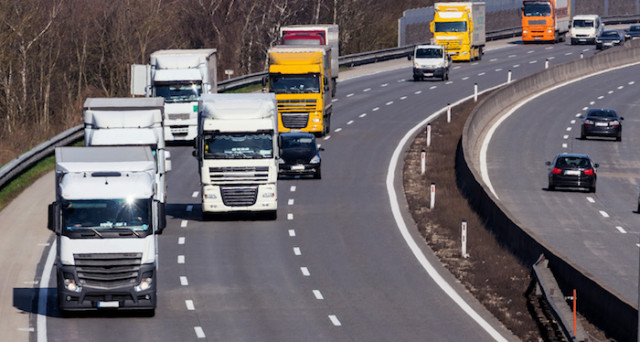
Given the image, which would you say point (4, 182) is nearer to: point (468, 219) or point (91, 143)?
point (91, 143)

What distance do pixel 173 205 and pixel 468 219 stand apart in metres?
9.87

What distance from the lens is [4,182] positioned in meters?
41.0

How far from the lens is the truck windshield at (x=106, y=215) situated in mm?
25109

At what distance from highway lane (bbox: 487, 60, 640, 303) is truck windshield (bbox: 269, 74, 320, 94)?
8.59 metres

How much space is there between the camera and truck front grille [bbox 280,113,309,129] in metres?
53.9

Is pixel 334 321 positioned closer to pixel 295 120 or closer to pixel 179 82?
pixel 179 82

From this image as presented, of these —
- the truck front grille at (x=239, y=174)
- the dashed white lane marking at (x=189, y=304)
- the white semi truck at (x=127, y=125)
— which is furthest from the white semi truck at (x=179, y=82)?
the dashed white lane marking at (x=189, y=304)

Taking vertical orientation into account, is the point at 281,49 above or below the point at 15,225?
above

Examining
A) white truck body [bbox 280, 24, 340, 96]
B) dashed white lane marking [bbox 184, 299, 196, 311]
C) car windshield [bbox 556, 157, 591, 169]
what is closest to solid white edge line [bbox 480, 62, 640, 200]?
Answer: car windshield [bbox 556, 157, 591, 169]

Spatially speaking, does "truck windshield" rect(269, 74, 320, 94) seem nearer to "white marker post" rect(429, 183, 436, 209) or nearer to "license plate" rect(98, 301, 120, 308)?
"white marker post" rect(429, 183, 436, 209)

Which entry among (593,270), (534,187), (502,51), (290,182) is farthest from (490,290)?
(502,51)

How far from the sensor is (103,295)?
2516cm

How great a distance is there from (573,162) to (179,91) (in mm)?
16391

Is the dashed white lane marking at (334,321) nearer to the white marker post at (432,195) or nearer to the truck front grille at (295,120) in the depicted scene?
the white marker post at (432,195)
